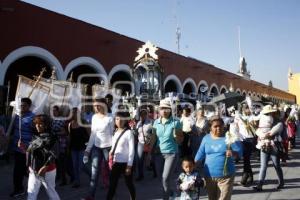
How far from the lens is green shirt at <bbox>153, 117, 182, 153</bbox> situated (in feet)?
18.9

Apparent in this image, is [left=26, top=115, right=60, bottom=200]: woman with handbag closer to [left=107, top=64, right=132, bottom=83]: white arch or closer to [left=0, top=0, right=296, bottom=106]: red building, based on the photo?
[left=0, top=0, right=296, bottom=106]: red building

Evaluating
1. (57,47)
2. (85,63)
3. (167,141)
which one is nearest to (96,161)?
(167,141)

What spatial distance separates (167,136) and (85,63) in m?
10.2

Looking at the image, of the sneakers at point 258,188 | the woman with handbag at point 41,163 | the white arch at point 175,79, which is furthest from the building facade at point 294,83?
the woman with handbag at point 41,163

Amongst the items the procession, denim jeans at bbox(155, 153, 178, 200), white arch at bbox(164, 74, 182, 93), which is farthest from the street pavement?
white arch at bbox(164, 74, 182, 93)

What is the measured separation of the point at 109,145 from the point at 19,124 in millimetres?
1682

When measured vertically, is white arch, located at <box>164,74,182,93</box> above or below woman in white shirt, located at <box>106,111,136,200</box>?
above

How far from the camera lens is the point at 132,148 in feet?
18.1

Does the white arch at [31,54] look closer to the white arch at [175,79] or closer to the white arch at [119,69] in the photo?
the white arch at [119,69]

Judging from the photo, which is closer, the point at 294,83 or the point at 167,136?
the point at 167,136

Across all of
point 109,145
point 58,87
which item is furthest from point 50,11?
point 109,145

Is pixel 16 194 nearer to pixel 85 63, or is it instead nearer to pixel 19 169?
pixel 19 169

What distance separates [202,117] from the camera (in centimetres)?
945

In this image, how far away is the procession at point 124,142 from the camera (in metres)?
4.99
